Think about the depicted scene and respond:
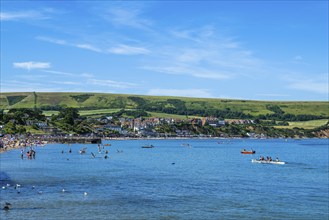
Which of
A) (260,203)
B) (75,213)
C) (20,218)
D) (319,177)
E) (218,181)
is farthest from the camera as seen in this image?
(319,177)

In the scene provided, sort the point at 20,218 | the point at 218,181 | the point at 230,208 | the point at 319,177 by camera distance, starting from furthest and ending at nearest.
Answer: the point at 319,177 < the point at 218,181 < the point at 230,208 < the point at 20,218

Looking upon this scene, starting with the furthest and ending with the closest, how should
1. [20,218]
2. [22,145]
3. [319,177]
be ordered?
[22,145], [319,177], [20,218]

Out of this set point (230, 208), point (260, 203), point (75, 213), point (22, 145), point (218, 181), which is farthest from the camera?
point (22, 145)

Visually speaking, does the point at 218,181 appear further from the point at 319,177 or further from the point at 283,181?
the point at 319,177

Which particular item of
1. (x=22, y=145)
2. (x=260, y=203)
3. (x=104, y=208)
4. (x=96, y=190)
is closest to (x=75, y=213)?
(x=104, y=208)

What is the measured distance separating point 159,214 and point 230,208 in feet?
23.1

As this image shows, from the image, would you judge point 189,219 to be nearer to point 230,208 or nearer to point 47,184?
point 230,208

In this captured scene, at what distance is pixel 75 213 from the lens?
38.9 m

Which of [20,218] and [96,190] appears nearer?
[20,218]

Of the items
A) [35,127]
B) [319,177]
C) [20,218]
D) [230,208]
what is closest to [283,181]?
[319,177]

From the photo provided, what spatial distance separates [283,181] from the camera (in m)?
64.5

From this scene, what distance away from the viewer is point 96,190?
51688 mm

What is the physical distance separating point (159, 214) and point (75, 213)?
6.79 m

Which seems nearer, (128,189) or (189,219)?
(189,219)
